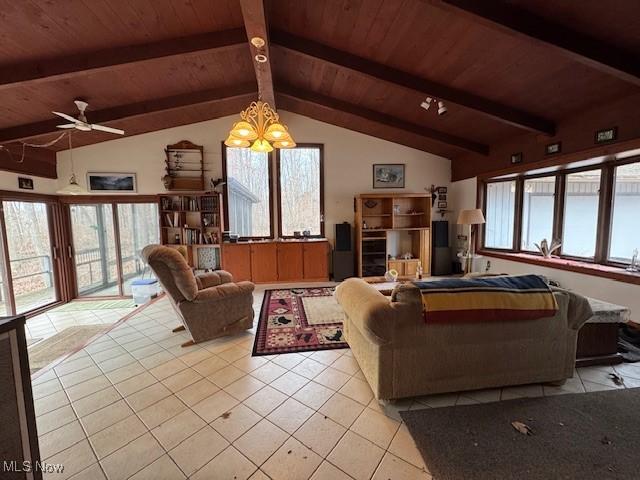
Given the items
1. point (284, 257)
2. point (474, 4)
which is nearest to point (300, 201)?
point (284, 257)

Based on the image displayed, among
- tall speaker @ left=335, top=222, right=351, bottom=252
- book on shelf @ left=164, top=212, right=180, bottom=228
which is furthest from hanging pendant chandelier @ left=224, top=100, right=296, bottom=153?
book on shelf @ left=164, top=212, right=180, bottom=228

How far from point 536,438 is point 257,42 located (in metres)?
3.80

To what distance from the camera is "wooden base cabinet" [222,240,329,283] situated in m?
5.14

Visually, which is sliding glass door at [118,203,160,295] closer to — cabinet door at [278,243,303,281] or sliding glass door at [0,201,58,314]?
sliding glass door at [0,201,58,314]

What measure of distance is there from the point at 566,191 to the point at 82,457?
5742mm

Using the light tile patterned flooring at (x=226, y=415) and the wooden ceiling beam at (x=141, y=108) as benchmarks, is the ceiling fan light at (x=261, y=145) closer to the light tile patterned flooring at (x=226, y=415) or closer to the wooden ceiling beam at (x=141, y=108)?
the wooden ceiling beam at (x=141, y=108)

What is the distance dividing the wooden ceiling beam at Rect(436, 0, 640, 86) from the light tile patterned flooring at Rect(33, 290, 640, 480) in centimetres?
261

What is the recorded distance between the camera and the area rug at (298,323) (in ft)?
9.01

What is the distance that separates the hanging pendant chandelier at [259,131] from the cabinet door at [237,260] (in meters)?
2.48

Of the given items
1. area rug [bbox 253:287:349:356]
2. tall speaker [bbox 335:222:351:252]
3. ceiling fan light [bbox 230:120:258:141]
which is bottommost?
area rug [bbox 253:287:349:356]

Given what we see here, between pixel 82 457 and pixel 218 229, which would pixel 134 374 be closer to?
pixel 82 457

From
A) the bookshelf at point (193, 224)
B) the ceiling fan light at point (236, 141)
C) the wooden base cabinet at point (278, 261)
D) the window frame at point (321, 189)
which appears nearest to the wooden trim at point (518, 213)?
the wooden base cabinet at point (278, 261)

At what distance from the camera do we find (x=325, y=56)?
3365mm

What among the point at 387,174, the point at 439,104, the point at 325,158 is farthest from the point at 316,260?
the point at 439,104
